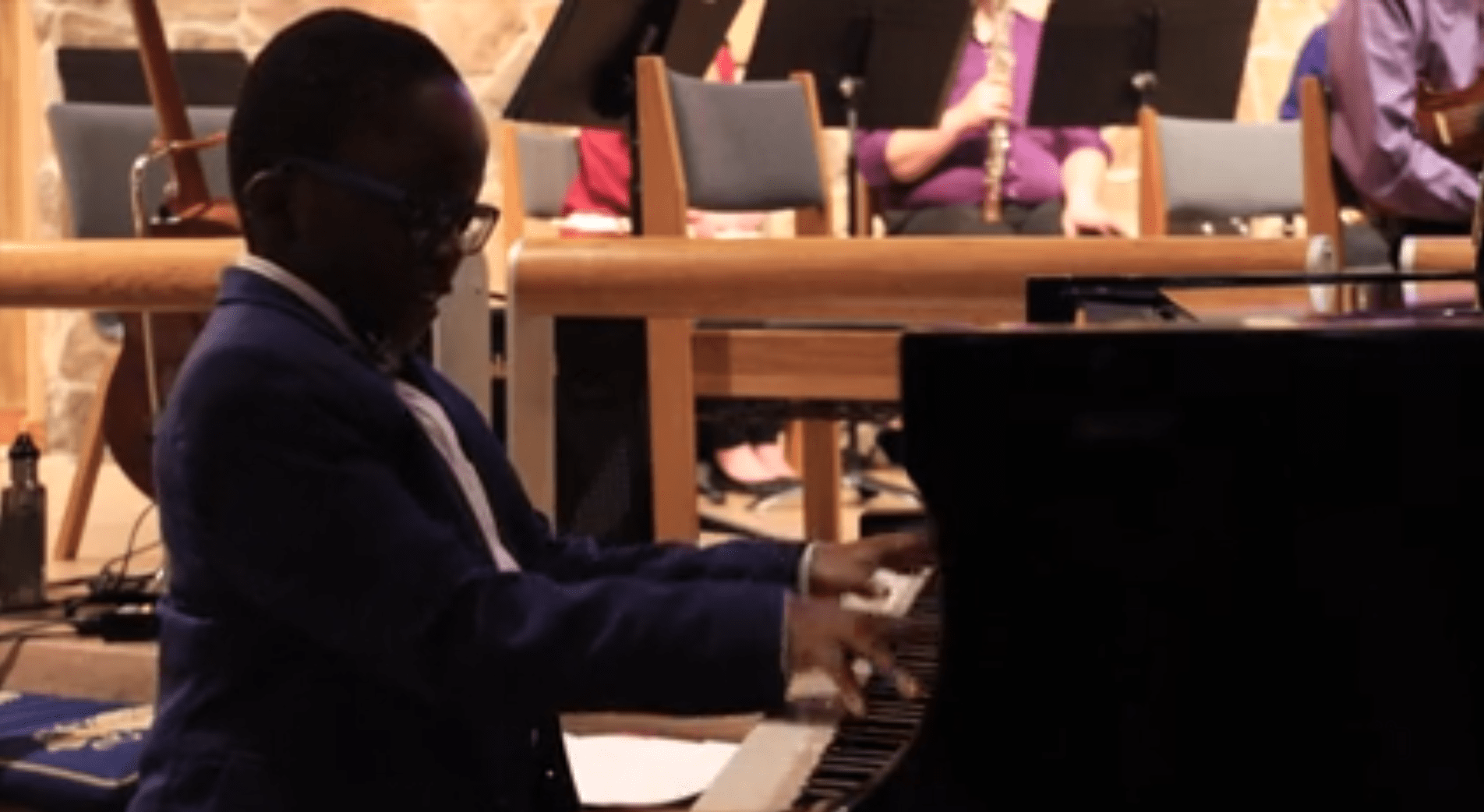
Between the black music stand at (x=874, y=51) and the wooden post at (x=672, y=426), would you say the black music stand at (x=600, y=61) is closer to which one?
the black music stand at (x=874, y=51)

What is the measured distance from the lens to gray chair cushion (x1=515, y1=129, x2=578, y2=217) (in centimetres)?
530

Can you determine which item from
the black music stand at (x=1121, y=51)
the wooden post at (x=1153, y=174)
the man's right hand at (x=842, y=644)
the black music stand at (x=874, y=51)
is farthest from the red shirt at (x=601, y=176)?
the man's right hand at (x=842, y=644)

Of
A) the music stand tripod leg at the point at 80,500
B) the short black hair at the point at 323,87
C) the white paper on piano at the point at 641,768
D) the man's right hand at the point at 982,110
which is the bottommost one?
the white paper on piano at the point at 641,768

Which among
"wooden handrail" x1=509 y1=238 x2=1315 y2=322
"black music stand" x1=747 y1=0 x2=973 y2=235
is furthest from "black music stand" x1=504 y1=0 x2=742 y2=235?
"wooden handrail" x1=509 y1=238 x2=1315 y2=322

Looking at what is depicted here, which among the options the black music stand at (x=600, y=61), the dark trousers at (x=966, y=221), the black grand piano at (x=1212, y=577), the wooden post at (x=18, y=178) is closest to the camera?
the black grand piano at (x=1212, y=577)

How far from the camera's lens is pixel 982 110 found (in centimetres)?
496

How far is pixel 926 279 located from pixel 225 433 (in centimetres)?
83

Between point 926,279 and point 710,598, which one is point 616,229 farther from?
point 710,598

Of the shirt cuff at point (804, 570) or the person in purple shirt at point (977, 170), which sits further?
the person in purple shirt at point (977, 170)

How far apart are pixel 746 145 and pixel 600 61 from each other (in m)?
0.48

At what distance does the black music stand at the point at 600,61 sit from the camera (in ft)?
11.7

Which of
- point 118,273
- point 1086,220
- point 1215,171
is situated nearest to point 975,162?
point 1086,220

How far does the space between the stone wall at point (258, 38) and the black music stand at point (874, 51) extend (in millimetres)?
1892

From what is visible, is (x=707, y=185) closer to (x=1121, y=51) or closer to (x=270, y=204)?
(x=1121, y=51)
